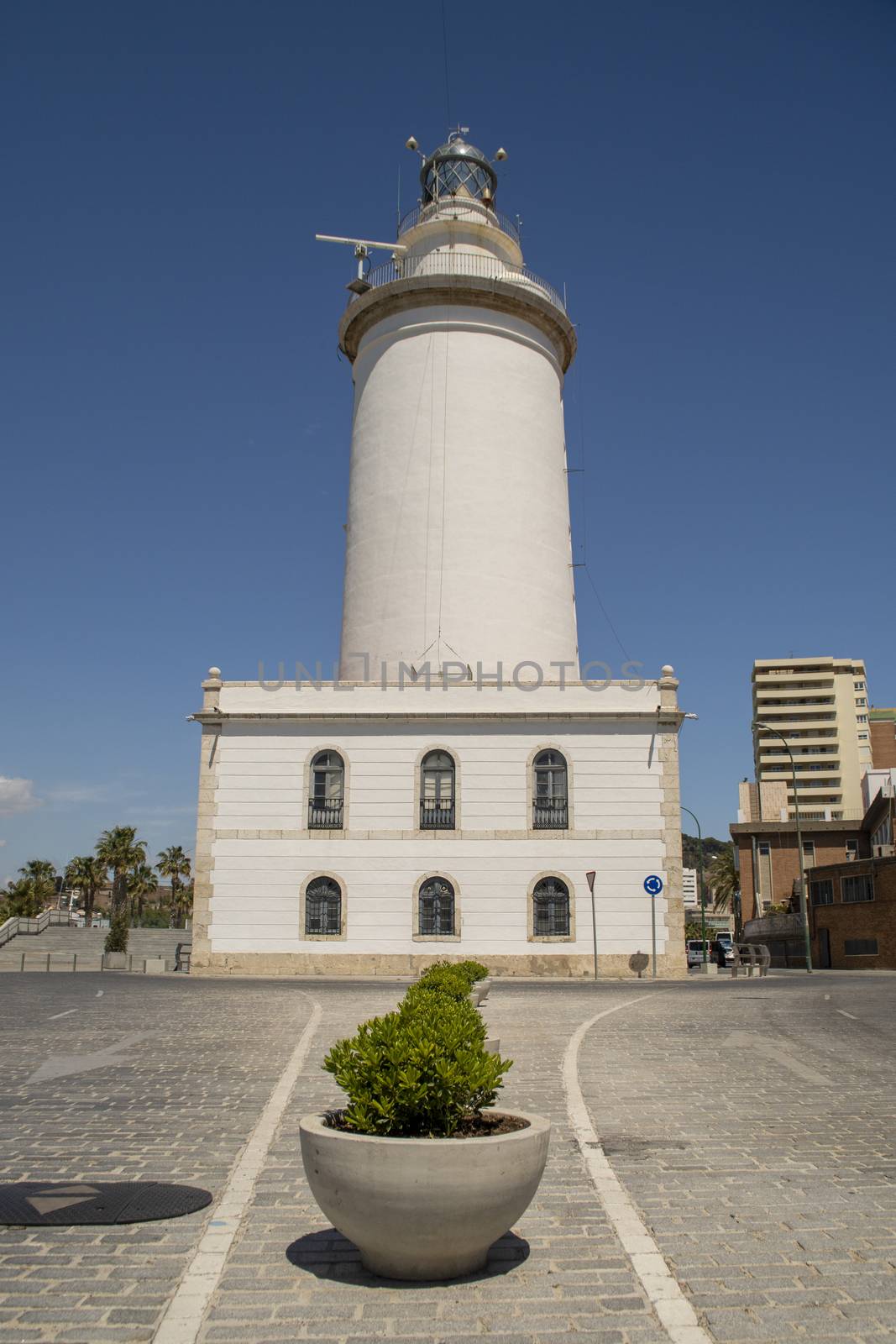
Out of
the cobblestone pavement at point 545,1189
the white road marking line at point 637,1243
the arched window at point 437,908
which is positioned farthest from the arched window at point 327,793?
the white road marking line at point 637,1243

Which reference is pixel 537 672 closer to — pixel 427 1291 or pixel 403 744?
pixel 403 744

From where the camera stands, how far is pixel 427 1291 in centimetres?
518

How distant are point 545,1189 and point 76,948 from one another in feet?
138

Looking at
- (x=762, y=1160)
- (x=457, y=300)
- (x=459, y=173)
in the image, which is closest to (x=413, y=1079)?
(x=762, y=1160)

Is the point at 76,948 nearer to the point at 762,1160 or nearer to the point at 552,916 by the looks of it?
the point at 552,916

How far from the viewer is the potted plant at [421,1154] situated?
507 centimetres

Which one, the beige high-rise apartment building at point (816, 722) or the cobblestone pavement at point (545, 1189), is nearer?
the cobblestone pavement at point (545, 1189)

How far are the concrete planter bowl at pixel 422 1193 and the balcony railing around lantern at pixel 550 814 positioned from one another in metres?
24.0

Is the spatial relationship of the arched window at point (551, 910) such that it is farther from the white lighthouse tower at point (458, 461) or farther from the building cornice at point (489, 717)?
the white lighthouse tower at point (458, 461)

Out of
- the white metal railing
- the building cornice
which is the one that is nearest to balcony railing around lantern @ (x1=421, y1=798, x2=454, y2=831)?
the building cornice

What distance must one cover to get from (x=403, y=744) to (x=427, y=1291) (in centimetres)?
2468

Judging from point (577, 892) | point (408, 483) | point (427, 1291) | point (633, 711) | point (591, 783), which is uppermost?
point (408, 483)

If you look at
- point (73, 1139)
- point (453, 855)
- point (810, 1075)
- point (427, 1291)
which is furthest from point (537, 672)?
point (427, 1291)

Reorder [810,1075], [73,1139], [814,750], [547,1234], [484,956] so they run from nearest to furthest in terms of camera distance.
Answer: [547,1234], [73,1139], [810,1075], [484,956], [814,750]
